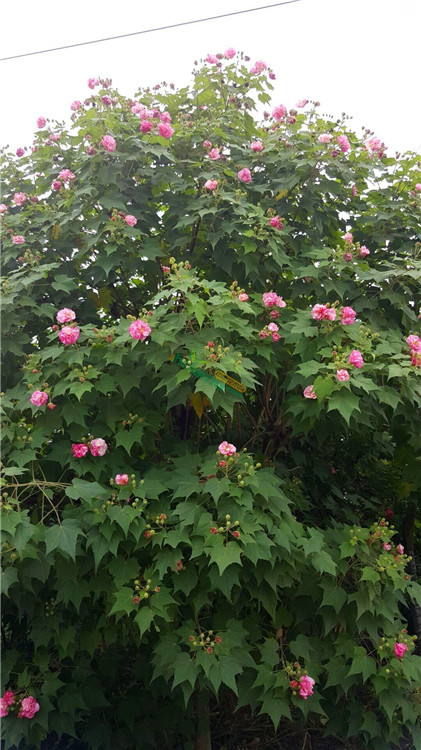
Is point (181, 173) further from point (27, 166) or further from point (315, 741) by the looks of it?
point (315, 741)

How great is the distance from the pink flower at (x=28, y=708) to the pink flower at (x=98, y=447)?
121 cm

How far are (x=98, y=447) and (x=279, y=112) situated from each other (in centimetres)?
224

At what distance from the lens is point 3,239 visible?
3559 mm

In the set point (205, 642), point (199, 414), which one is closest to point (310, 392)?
point (199, 414)

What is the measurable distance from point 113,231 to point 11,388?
934 mm

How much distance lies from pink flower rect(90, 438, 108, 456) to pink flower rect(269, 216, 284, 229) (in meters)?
1.41

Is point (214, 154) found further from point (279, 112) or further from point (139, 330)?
point (139, 330)

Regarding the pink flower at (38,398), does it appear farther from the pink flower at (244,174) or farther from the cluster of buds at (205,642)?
the pink flower at (244,174)

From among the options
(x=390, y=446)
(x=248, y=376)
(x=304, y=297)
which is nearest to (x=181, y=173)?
(x=304, y=297)

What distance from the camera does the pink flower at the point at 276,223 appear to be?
3.36 meters

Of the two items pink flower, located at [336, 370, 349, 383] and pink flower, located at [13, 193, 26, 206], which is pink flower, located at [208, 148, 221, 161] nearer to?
pink flower, located at [13, 193, 26, 206]

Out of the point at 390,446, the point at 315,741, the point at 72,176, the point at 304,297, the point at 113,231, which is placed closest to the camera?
the point at 113,231

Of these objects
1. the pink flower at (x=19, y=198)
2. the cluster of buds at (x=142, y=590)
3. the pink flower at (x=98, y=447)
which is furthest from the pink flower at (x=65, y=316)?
the cluster of buds at (x=142, y=590)

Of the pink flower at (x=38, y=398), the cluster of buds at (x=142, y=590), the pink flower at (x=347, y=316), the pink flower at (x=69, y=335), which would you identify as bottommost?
the cluster of buds at (x=142, y=590)
